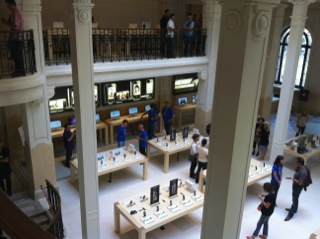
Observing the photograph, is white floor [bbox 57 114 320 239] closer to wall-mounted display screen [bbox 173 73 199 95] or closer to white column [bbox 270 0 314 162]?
white column [bbox 270 0 314 162]

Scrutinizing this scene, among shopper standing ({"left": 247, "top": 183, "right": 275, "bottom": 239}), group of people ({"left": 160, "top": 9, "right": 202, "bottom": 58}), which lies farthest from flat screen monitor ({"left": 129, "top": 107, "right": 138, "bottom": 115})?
shopper standing ({"left": 247, "top": 183, "right": 275, "bottom": 239})

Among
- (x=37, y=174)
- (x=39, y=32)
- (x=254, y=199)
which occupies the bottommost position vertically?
(x=254, y=199)

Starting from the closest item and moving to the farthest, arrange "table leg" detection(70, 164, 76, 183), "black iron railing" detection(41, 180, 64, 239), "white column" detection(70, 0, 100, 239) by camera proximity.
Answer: "white column" detection(70, 0, 100, 239) < "black iron railing" detection(41, 180, 64, 239) < "table leg" detection(70, 164, 76, 183)

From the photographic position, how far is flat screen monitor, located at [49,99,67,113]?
12.4 meters

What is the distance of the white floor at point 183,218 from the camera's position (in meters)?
8.10

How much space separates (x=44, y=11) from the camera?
11.8 meters

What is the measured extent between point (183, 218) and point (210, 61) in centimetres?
665

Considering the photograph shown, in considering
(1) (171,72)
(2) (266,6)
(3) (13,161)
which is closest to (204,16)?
(1) (171,72)

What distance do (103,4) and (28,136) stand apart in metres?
7.03

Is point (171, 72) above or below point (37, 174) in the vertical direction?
above

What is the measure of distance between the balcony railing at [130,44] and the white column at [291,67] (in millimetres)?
3707

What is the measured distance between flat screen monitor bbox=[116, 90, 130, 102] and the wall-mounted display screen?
2.68m

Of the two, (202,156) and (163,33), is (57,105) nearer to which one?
(163,33)

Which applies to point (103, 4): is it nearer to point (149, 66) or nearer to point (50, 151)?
point (149, 66)
